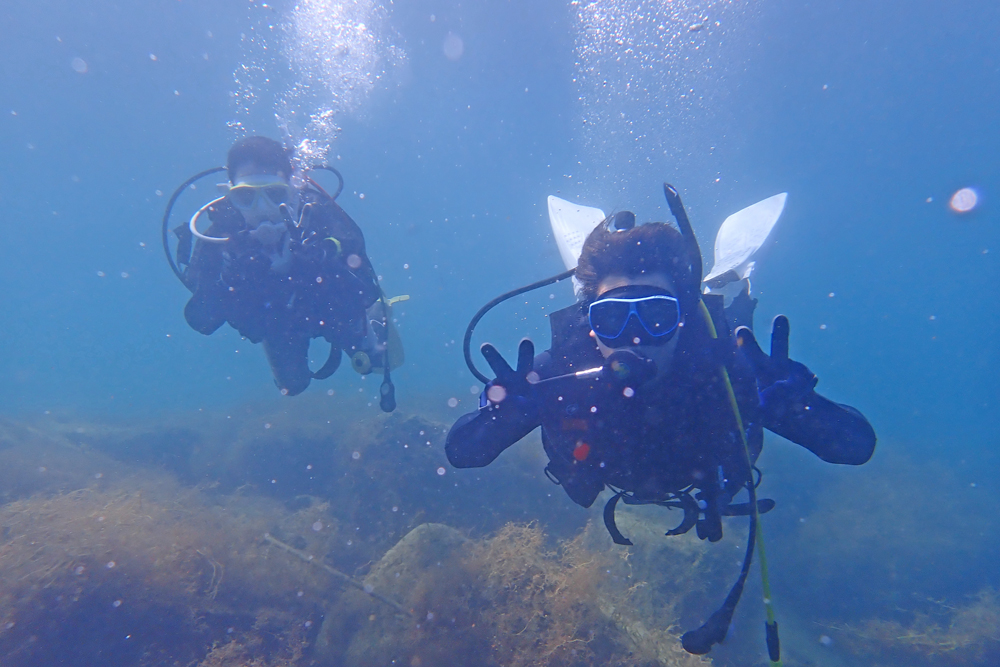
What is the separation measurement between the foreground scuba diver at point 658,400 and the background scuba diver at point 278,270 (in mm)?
3977

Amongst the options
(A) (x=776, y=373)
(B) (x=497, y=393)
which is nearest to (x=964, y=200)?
(A) (x=776, y=373)

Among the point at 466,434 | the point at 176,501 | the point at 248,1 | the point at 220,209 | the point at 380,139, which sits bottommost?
the point at 466,434

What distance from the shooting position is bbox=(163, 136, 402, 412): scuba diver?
5688mm

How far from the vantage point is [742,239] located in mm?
7102

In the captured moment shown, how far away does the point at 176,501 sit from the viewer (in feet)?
31.5

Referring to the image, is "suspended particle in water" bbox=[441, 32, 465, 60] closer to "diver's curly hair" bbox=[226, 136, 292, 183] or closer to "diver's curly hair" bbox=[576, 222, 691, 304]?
"diver's curly hair" bbox=[226, 136, 292, 183]

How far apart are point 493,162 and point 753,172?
87.5ft

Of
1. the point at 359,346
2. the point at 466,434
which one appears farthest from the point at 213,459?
the point at 466,434

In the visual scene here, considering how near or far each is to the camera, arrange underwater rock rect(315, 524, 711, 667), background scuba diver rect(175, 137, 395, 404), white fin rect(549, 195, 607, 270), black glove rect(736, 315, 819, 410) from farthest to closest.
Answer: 1. white fin rect(549, 195, 607, 270)
2. background scuba diver rect(175, 137, 395, 404)
3. underwater rock rect(315, 524, 711, 667)
4. black glove rect(736, 315, 819, 410)

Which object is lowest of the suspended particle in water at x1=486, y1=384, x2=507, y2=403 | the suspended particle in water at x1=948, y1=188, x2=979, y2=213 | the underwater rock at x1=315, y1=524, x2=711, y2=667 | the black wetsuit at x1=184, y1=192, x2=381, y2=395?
the underwater rock at x1=315, y1=524, x2=711, y2=667

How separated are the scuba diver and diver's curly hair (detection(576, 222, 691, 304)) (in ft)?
14.0

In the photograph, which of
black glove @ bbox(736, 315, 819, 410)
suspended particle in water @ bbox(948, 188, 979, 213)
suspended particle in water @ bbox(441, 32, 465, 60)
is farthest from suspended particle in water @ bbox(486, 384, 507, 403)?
suspended particle in water @ bbox(948, 188, 979, 213)

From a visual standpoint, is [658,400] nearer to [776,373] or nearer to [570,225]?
[776,373]

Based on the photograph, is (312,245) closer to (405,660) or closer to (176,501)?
(405,660)
